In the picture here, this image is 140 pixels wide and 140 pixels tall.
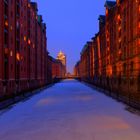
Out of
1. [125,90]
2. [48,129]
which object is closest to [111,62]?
[125,90]

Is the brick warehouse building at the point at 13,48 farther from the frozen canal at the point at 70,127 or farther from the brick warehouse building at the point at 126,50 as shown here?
the frozen canal at the point at 70,127

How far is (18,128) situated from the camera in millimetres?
19594

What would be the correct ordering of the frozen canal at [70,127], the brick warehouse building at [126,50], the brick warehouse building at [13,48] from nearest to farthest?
the frozen canal at [70,127]
the brick warehouse building at [13,48]
the brick warehouse building at [126,50]

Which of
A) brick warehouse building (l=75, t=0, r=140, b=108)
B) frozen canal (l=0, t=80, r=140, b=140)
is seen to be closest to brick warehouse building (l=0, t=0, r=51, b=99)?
brick warehouse building (l=75, t=0, r=140, b=108)

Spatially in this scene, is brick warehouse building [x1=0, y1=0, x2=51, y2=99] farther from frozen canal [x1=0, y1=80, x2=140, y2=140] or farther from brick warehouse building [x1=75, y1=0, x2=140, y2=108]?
frozen canal [x1=0, y1=80, x2=140, y2=140]

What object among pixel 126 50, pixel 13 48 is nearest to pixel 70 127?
pixel 13 48

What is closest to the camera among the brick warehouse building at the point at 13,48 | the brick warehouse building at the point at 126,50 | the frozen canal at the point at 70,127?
the frozen canal at the point at 70,127

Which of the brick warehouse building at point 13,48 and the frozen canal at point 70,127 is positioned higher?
the brick warehouse building at point 13,48

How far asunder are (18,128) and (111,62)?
160 feet

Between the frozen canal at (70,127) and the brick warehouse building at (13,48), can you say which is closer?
the frozen canal at (70,127)

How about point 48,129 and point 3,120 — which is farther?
point 3,120

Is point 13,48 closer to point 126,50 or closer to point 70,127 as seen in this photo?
point 126,50

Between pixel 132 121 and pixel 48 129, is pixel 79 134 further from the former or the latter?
pixel 132 121

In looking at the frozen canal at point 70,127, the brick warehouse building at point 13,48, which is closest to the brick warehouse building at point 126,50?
the frozen canal at point 70,127
